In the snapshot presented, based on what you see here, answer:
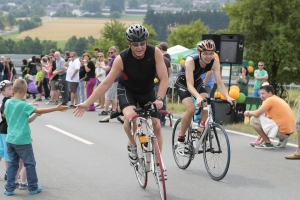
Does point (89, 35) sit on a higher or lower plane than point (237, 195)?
lower

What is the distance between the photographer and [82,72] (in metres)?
18.4

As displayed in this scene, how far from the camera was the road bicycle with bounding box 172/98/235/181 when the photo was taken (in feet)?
24.8

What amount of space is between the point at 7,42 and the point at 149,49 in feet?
361

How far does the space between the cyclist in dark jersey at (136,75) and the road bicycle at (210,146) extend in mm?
1003

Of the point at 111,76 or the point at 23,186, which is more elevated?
the point at 111,76

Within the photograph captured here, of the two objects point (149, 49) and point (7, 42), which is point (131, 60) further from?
point (7, 42)

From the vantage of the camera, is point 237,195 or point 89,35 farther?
point 89,35

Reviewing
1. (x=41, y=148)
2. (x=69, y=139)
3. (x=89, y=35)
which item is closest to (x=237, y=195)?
(x=41, y=148)

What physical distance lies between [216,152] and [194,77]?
1353mm

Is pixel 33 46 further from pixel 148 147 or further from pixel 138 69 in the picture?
pixel 148 147

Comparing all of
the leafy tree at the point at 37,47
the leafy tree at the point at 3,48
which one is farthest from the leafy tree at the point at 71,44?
the leafy tree at the point at 3,48

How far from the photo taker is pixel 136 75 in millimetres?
6848

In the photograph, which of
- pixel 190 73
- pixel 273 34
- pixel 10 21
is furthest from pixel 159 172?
pixel 10 21

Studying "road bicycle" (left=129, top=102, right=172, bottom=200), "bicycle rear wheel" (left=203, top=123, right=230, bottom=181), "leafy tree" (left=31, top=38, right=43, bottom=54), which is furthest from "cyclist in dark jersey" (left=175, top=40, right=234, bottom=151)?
"leafy tree" (left=31, top=38, right=43, bottom=54)
